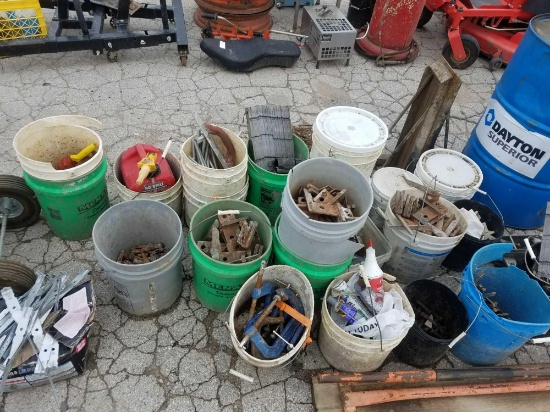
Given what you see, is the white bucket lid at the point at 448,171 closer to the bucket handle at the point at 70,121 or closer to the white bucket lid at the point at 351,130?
the white bucket lid at the point at 351,130

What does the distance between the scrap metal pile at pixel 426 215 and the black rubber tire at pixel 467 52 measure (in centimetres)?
401

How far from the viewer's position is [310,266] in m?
3.20

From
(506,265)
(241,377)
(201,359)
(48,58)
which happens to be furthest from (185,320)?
(48,58)

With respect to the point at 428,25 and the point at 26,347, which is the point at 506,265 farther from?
the point at 428,25

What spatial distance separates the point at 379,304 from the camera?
10.2 feet

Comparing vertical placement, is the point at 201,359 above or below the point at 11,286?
below

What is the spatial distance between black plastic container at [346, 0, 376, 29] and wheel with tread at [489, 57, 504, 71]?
7.02 ft

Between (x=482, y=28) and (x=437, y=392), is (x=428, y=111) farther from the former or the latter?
(x=482, y=28)

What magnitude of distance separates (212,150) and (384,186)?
5.41 feet

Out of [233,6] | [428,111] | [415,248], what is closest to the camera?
[415,248]

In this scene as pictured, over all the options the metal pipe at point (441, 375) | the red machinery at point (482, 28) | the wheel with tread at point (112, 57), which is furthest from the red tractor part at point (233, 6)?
the metal pipe at point (441, 375)

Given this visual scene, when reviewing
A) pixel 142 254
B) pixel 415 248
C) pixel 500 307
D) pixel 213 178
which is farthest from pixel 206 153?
pixel 500 307

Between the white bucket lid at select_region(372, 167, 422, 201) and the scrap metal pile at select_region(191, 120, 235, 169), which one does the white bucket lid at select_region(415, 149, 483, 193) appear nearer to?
the white bucket lid at select_region(372, 167, 422, 201)

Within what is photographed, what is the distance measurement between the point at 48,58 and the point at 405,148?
512 centimetres
